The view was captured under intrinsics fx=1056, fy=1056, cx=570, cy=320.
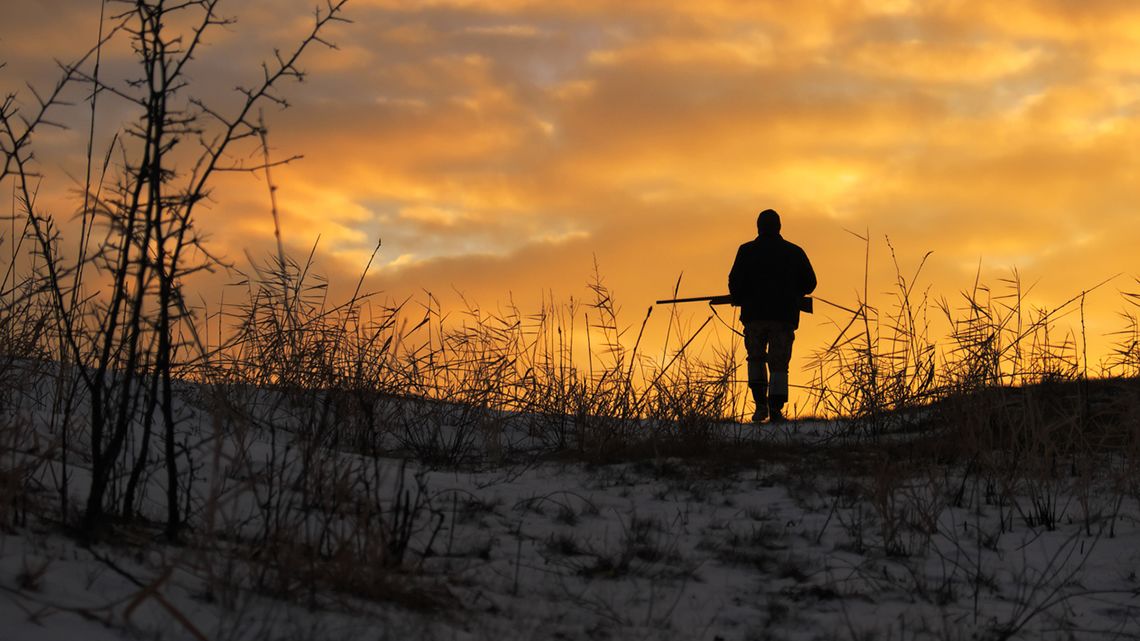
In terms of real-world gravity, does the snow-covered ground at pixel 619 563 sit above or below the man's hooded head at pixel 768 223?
below

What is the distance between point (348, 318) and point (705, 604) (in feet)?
11.7

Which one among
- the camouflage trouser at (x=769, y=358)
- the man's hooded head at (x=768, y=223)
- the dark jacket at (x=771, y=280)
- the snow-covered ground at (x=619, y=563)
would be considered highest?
the man's hooded head at (x=768, y=223)

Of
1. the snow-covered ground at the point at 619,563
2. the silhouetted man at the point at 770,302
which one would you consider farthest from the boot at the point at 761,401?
the snow-covered ground at the point at 619,563

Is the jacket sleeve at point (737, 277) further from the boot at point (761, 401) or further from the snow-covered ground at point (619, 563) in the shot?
the snow-covered ground at point (619, 563)

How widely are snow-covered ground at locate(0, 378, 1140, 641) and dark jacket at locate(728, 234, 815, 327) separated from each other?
12.7ft

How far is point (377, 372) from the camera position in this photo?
6.22 m

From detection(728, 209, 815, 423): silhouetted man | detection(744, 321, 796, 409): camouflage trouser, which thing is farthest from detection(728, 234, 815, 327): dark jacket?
detection(744, 321, 796, 409): camouflage trouser

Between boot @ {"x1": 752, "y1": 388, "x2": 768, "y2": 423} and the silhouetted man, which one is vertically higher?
the silhouetted man

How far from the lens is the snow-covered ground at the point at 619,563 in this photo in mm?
2900

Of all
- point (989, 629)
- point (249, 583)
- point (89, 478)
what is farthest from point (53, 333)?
point (989, 629)

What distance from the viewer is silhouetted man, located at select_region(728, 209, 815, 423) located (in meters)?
9.62

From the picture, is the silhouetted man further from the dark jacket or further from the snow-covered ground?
the snow-covered ground

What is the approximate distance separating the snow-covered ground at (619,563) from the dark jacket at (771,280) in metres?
3.87

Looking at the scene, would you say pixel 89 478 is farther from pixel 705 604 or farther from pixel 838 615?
pixel 838 615
